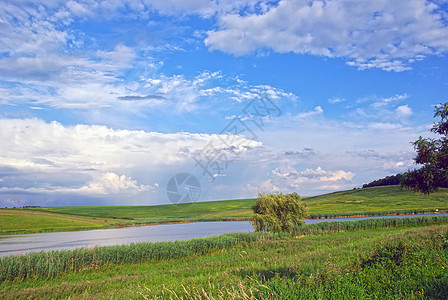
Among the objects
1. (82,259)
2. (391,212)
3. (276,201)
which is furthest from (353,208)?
(82,259)

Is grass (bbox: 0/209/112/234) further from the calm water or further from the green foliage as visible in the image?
the green foliage

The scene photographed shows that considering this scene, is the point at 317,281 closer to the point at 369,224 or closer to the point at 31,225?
the point at 369,224

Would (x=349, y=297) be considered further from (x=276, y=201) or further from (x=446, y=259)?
(x=276, y=201)

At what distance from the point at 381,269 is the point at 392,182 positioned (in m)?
132

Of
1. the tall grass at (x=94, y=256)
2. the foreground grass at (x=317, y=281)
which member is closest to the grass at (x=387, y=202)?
the tall grass at (x=94, y=256)

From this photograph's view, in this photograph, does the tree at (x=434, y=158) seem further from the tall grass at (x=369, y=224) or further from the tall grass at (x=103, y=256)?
the tall grass at (x=369, y=224)

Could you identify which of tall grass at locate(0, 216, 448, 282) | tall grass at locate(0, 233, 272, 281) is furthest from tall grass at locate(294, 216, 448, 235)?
tall grass at locate(0, 233, 272, 281)

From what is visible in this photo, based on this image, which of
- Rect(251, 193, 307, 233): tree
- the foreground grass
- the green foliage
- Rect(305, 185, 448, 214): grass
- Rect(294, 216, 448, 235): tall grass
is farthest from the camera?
the green foliage

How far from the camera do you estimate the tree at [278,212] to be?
105 ft

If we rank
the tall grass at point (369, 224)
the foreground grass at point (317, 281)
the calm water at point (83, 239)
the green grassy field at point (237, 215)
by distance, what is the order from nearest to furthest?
the foreground grass at point (317, 281) < the calm water at point (83, 239) < the tall grass at point (369, 224) < the green grassy field at point (237, 215)

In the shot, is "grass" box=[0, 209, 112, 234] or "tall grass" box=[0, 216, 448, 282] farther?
"grass" box=[0, 209, 112, 234]

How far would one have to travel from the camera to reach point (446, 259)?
895cm

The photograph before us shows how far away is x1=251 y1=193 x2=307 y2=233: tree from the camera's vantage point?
32.0 metres

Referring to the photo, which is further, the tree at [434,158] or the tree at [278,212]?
the tree at [278,212]
